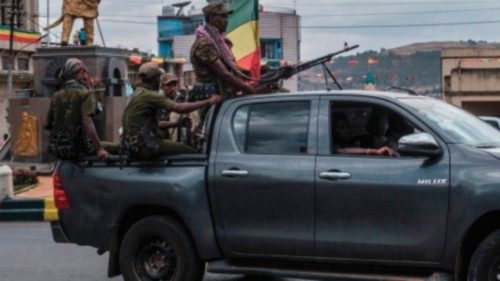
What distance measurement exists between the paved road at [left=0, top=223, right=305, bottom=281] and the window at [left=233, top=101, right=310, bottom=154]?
1946 mm

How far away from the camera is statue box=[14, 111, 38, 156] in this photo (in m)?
23.3

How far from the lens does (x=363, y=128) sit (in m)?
7.26

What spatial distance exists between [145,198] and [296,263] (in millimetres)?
1419

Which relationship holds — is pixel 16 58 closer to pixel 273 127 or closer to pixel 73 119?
pixel 73 119

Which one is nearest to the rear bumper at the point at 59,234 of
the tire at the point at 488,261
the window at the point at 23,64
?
the tire at the point at 488,261

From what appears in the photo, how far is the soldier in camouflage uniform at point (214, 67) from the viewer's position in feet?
27.2

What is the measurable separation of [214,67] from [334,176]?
74.7 inches

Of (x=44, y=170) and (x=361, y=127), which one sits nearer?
(x=361, y=127)

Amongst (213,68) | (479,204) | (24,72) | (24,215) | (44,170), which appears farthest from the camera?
(24,72)

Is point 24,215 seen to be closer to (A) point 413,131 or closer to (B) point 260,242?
(B) point 260,242

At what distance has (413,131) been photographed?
6996mm

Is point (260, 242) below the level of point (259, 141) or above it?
below

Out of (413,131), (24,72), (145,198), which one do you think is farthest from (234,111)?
(24,72)

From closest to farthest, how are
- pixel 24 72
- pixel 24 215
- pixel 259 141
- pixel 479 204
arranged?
1. pixel 479 204
2. pixel 259 141
3. pixel 24 215
4. pixel 24 72
